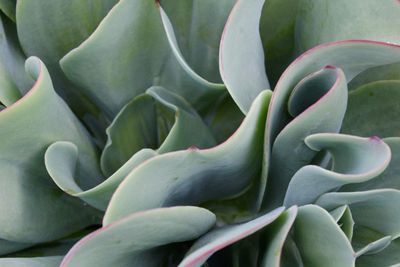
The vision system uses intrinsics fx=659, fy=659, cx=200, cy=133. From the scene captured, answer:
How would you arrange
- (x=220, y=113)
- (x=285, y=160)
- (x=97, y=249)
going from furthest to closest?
(x=220, y=113) → (x=285, y=160) → (x=97, y=249)

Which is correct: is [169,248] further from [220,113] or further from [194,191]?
[220,113]

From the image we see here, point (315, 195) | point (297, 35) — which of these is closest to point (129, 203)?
point (315, 195)

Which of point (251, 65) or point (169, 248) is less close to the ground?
point (251, 65)

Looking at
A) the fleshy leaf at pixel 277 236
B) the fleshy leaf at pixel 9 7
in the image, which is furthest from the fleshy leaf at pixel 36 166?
the fleshy leaf at pixel 277 236

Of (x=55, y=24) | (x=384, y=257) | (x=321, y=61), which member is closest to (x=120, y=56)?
(x=55, y=24)

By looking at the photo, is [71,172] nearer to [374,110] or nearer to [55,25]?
[55,25]

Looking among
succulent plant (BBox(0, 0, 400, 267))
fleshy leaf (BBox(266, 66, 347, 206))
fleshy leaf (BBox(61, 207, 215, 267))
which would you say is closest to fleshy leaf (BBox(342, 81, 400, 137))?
succulent plant (BBox(0, 0, 400, 267))

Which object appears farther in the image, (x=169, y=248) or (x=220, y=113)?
(x=220, y=113)

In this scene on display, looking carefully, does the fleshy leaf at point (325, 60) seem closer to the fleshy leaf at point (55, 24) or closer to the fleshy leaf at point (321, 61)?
the fleshy leaf at point (321, 61)
